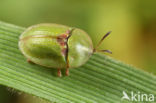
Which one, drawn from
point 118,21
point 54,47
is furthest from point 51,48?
point 118,21

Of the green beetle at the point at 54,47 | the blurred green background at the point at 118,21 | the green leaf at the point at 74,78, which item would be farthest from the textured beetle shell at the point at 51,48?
the blurred green background at the point at 118,21

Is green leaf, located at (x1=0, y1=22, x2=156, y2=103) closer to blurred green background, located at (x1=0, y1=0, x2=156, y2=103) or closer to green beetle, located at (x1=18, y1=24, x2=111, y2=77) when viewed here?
green beetle, located at (x1=18, y1=24, x2=111, y2=77)

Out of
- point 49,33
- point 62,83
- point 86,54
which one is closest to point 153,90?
point 86,54

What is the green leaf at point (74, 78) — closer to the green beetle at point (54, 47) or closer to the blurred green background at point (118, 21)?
the green beetle at point (54, 47)

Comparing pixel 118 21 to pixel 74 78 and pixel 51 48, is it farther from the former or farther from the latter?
pixel 51 48

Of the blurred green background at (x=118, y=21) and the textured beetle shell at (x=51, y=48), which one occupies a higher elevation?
the blurred green background at (x=118, y=21)

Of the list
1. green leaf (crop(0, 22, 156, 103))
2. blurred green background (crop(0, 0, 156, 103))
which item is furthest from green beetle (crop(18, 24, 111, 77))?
blurred green background (crop(0, 0, 156, 103))
